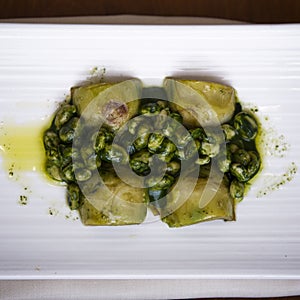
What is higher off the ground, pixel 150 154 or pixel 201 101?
pixel 201 101

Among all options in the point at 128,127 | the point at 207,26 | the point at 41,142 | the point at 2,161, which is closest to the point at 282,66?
the point at 207,26

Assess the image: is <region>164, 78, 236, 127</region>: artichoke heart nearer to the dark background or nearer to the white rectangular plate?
the white rectangular plate

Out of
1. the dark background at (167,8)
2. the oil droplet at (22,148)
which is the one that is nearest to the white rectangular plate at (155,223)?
the oil droplet at (22,148)

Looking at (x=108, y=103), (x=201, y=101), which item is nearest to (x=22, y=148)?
(x=108, y=103)

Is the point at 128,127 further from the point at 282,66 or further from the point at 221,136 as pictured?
the point at 282,66

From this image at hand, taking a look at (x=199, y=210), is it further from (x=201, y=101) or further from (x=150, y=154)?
(x=201, y=101)

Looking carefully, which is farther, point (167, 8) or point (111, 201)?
point (167, 8)

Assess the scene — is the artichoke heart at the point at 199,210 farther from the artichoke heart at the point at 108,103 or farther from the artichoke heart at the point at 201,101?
the artichoke heart at the point at 108,103
